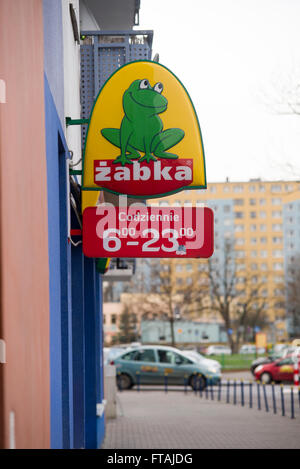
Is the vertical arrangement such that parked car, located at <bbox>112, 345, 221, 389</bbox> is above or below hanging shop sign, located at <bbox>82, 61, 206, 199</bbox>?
below

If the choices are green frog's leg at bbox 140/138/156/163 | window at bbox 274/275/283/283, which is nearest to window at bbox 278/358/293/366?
green frog's leg at bbox 140/138/156/163

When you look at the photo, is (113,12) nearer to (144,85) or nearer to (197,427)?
(144,85)

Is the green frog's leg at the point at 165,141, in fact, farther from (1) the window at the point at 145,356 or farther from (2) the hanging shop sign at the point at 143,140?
(1) the window at the point at 145,356

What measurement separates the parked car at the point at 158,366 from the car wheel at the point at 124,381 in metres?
0.07

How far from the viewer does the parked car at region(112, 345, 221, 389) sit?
27500 millimetres

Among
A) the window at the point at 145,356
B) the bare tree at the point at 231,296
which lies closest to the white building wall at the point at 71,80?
the window at the point at 145,356

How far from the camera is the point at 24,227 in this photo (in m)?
3.25

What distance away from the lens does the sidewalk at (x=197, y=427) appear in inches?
489

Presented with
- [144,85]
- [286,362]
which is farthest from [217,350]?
[144,85]

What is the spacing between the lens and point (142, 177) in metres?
5.79

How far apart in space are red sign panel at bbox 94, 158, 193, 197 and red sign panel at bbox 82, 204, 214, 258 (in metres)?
0.20

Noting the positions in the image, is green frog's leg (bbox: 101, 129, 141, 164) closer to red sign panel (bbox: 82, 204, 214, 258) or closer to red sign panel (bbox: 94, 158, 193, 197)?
red sign panel (bbox: 94, 158, 193, 197)

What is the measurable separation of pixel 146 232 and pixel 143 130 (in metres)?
0.84
